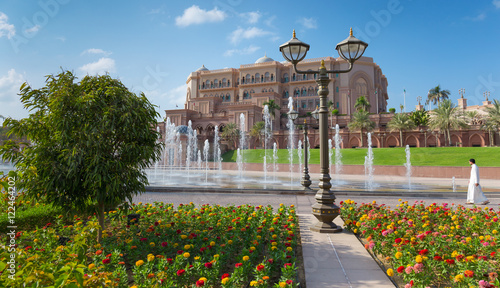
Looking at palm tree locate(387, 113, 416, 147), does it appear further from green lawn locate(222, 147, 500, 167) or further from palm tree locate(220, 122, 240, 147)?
palm tree locate(220, 122, 240, 147)

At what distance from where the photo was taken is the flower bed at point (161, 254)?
2463mm

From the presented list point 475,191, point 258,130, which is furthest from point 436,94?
point 475,191

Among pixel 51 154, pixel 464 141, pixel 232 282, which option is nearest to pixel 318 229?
pixel 232 282

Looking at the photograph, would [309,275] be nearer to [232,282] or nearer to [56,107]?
[232,282]

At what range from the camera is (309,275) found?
4.23 meters

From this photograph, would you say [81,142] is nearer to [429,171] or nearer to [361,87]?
[429,171]

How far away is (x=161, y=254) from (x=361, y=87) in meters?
73.5

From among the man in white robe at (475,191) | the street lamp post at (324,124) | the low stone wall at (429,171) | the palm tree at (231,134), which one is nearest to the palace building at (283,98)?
the palm tree at (231,134)

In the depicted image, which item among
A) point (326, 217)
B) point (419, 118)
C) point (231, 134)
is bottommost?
point (326, 217)

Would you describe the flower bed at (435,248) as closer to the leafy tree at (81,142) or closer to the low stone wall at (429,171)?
the leafy tree at (81,142)

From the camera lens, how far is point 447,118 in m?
46.5

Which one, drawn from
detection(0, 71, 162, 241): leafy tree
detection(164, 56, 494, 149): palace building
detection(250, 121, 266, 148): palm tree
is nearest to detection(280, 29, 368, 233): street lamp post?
detection(0, 71, 162, 241): leafy tree

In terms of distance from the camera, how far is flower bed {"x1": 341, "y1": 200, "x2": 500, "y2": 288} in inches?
136

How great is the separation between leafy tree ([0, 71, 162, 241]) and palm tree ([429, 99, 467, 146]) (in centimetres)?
5205
